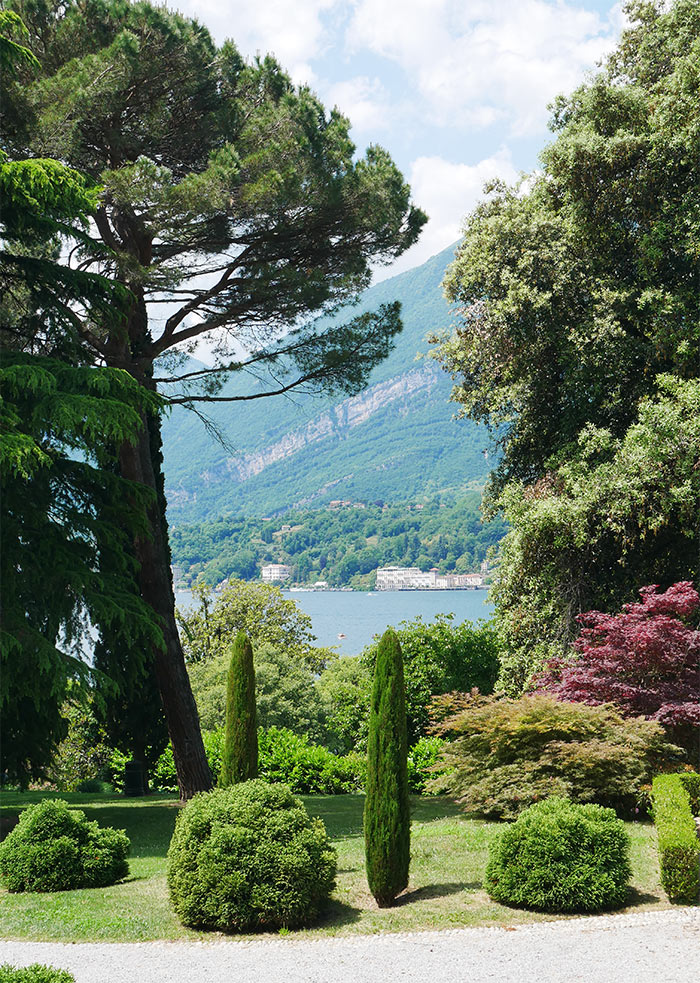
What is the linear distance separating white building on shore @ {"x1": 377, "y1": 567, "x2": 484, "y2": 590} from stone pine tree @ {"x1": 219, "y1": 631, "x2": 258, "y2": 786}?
70.4 m

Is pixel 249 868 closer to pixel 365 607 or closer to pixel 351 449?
pixel 365 607

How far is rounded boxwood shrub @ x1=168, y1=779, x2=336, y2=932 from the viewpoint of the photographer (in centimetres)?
707

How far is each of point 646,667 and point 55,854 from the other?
25.7 ft

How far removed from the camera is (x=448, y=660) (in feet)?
61.3

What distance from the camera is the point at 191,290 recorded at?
1566 cm

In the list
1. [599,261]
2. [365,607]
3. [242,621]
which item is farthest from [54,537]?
[365,607]

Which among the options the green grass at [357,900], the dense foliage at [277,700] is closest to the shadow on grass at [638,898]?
the green grass at [357,900]

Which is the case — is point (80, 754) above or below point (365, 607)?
below

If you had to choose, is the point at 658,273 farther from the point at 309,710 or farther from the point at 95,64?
the point at 309,710

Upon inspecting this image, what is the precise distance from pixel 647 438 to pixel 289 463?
495ft

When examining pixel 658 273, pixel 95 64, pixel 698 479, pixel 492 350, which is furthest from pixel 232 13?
pixel 698 479

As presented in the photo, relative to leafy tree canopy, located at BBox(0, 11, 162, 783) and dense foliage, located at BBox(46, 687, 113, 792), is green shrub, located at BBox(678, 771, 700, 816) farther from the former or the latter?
dense foliage, located at BBox(46, 687, 113, 792)

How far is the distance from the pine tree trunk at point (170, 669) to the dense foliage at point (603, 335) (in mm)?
5823

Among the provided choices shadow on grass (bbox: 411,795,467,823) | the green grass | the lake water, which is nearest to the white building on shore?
the lake water
